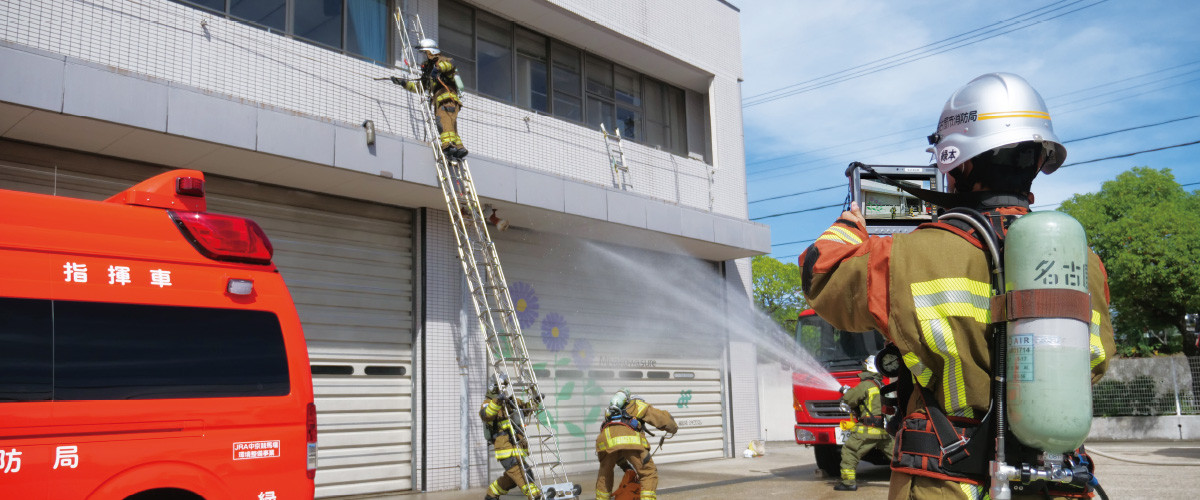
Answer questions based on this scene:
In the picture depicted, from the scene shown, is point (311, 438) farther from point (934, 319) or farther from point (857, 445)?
point (857, 445)

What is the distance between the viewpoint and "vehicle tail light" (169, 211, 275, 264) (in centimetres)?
500

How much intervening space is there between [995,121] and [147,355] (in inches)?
161

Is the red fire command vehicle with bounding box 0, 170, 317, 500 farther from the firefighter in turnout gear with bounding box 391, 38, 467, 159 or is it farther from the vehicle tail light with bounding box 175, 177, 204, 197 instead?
the firefighter in turnout gear with bounding box 391, 38, 467, 159

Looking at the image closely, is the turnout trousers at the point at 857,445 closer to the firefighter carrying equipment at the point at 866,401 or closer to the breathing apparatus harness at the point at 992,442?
the firefighter carrying equipment at the point at 866,401

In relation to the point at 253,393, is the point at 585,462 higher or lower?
lower

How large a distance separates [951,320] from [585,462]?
11.9 m

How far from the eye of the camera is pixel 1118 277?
23.5 meters

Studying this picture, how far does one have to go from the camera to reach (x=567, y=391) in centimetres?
1386

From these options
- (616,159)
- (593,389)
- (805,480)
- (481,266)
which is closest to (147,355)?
(481,266)

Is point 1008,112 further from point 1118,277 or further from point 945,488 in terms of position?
point 1118,277

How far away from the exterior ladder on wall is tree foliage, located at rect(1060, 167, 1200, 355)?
15.1m

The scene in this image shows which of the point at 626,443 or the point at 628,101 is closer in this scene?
the point at 626,443

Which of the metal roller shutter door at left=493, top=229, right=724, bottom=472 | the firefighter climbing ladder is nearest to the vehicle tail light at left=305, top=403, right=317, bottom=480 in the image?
the firefighter climbing ladder

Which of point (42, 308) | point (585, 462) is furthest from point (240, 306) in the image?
point (585, 462)
